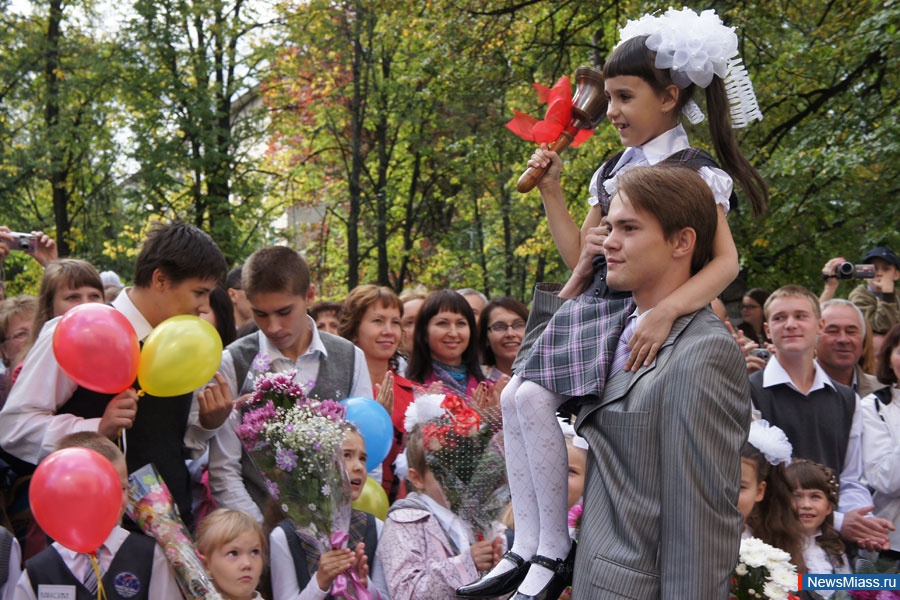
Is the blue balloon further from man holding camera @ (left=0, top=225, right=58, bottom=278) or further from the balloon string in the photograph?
man holding camera @ (left=0, top=225, right=58, bottom=278)

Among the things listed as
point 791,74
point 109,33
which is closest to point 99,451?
point 791,74

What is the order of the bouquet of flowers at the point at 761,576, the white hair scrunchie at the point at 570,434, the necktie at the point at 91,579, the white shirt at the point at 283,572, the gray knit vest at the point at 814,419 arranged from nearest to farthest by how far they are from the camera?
the white hair scrunchie at the point at 570,434, the bouquet of flowers at the point at 761,576, the necktie at the point at 91,579, the white shirt at the point at 283,572, the gray knit vest at the point at 814,419

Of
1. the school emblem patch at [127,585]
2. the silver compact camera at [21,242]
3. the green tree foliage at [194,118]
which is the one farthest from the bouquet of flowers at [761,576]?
the green tree foliage at [194,118]

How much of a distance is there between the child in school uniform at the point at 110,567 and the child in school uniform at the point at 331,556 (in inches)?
20.8

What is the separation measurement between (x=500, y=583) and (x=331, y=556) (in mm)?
1458

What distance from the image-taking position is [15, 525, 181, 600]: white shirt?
3.70 meters

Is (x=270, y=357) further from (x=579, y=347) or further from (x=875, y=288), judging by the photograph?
(x=875, y=288)

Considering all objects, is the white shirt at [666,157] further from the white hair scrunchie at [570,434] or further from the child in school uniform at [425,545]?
the child in school uniform at [425,545]

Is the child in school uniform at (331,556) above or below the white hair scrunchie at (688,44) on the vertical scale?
below

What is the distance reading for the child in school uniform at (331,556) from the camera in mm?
4023

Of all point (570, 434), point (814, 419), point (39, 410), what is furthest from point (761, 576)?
point (39, 410)

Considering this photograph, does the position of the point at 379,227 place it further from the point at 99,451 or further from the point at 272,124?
the point at 99,451

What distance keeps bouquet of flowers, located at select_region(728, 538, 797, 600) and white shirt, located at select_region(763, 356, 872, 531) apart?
1.65 meters

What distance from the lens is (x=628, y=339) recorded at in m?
2.58
